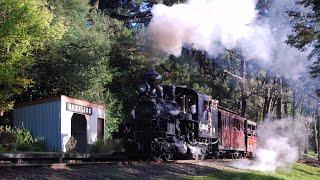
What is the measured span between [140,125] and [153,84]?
5.79ft

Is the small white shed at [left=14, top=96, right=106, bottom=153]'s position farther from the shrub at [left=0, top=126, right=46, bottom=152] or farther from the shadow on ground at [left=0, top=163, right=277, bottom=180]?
the shadow on ground at [left=0, top=163, right=277, bottom=180]

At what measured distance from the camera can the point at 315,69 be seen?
22.3 metres

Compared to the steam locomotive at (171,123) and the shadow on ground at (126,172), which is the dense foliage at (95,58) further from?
the shadow on ground at (126,172)

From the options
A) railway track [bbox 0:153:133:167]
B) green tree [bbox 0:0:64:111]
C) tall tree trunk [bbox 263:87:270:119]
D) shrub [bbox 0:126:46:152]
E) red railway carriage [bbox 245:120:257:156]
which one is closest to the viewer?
railway track [bbox 0:153:133:167]

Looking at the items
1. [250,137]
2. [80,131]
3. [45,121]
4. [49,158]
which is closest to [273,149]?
[250,137]

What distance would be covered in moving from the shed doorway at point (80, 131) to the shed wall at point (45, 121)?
313cm

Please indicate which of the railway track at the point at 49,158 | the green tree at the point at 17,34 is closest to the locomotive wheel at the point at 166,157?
the railway track at the point at 49,158

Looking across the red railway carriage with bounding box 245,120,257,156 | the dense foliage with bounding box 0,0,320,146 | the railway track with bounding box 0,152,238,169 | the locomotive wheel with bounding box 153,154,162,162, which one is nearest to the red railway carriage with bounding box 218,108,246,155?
the red railway carriage with bounding box 245,120,257,156

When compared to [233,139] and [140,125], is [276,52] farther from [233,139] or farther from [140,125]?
[140,125]

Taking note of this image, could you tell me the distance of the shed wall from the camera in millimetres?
25953

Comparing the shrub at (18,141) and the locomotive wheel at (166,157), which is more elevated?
the shrub at (18,141)

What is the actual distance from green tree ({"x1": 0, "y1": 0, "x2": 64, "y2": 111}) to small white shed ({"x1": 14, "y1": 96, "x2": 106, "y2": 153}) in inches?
73.8

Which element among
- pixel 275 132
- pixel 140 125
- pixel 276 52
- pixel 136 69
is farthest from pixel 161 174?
pixel 275 132

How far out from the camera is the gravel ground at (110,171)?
12.4 meters
